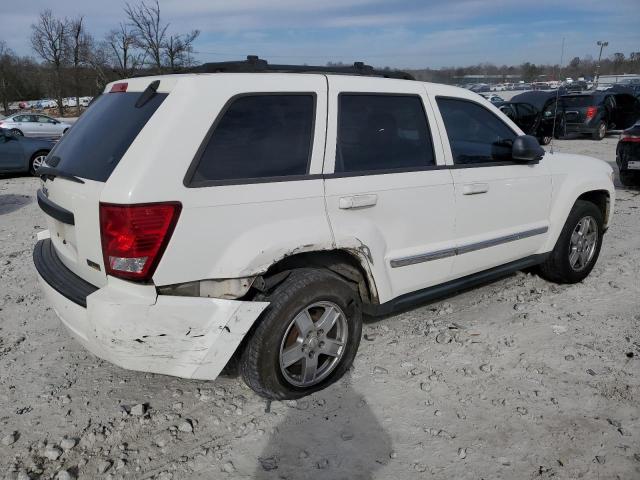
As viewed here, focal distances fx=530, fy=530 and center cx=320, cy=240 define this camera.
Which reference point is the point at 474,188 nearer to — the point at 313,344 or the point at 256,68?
the point at 313,344

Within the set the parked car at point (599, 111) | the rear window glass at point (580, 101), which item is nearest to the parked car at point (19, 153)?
the parked car at point (599, 111)

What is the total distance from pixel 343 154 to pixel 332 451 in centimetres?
163

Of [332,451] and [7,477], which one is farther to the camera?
[332,451]

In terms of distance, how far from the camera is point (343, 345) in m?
3.27

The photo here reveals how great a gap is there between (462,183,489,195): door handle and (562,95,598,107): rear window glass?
652 inches

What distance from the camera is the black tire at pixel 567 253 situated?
4.62 meters

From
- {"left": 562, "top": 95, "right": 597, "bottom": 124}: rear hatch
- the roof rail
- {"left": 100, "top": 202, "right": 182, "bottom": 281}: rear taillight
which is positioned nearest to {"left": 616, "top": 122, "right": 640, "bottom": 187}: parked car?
the roof rail

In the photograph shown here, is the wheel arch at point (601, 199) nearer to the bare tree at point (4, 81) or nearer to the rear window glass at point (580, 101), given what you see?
the rear window glass at point (580, 101)

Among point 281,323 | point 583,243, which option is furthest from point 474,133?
point 281,323

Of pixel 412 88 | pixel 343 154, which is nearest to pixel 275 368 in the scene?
pixel 343 154

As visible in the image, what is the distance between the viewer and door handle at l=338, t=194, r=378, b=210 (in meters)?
3.00

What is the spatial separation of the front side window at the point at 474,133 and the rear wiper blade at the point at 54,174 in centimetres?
235

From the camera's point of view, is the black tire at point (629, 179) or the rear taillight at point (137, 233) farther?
the black tire at point (629, 179)

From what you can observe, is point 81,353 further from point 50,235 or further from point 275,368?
point 275,368
